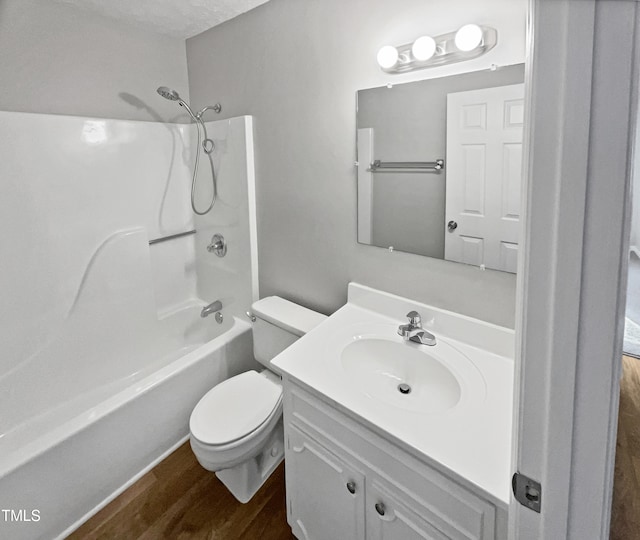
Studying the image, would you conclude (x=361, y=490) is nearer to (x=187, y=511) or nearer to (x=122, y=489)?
(x=187, y=511)

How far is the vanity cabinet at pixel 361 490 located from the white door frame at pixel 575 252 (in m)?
0.41

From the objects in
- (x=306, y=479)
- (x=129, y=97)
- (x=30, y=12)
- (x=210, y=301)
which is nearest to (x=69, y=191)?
(x=129, y=97)

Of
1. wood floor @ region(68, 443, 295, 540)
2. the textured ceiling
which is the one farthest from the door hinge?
the textured ceiling

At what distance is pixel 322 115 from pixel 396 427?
1.35m

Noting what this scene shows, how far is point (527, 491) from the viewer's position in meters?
0.56

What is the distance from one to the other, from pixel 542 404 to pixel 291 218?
1560mm

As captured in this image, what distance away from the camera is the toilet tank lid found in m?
1.72

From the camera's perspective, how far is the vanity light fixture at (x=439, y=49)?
3.88 feet

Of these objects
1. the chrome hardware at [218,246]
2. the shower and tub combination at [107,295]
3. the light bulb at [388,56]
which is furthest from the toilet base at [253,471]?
the light bulb at [388,56]

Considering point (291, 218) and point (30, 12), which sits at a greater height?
point (30, 12)

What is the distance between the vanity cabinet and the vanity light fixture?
1254 millimetres

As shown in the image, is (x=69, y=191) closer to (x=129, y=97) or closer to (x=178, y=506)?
(x=129, y=97)

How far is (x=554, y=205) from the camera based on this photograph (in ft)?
1.49

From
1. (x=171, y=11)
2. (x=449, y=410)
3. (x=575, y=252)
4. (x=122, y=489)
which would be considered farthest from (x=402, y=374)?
(x=171, y=11)
